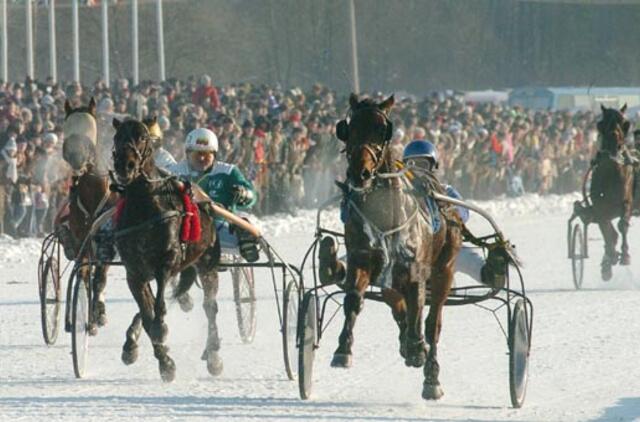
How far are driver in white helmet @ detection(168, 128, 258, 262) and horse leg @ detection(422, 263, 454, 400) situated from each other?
212 centimetres

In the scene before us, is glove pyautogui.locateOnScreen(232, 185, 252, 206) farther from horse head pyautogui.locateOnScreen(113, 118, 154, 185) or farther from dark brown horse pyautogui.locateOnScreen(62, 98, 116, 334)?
horse head pyautogui.locateOnScreen(113, 118, 154, 185)

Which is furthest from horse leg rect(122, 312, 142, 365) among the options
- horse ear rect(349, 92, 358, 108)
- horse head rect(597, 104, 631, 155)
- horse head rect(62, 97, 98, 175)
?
horse head rect(597, 104, 631, 155)

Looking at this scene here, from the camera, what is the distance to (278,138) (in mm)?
26688

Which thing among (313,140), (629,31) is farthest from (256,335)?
(629,31)

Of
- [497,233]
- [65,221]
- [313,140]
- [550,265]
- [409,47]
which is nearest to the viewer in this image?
[497,233]

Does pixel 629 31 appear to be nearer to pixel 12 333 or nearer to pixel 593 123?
pixel 593 123

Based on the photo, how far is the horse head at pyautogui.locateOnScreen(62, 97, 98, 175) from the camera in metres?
13.2

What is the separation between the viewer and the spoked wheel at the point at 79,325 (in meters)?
11.0

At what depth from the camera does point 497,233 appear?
425 inches

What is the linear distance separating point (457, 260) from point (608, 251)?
7.30 metres

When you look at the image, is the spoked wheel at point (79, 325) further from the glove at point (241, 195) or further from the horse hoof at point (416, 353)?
the horse hoof at point (416, 353)

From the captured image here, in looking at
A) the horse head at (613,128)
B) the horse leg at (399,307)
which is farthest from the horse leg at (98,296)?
the horse head at (613,128)

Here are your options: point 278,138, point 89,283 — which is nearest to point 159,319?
point 89,283

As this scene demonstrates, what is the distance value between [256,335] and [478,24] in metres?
63.2
